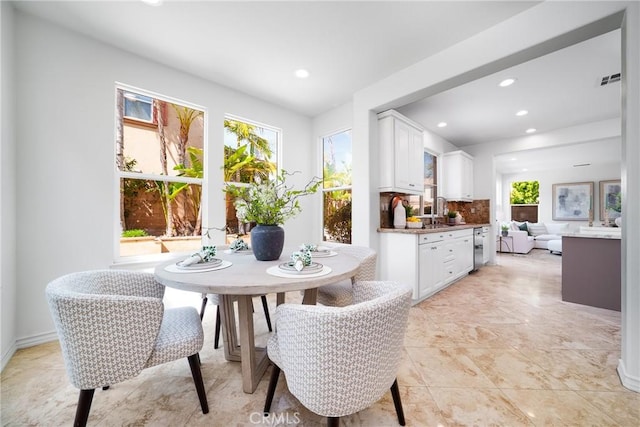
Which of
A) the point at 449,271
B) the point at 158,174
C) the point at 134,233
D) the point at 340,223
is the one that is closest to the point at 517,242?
the point at 449,271

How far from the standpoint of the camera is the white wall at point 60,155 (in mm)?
2035

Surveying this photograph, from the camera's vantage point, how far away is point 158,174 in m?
2.78

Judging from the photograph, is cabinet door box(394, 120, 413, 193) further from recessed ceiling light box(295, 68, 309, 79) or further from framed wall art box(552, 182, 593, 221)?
framed wall art box(552, 182, 593, 221)

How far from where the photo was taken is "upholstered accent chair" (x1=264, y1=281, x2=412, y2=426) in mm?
937

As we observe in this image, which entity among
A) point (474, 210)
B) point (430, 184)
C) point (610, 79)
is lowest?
point (474, 210)

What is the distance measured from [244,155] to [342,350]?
10.2ft

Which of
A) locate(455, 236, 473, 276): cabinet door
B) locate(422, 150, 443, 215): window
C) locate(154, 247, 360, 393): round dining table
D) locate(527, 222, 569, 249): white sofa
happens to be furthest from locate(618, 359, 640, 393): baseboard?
locate(527, 222, 569, 249): white sofa

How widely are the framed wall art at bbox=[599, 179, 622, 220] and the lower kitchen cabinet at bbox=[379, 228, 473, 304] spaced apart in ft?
23.1

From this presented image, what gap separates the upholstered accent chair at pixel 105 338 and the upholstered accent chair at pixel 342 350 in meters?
0.66

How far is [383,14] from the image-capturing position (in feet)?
6.62

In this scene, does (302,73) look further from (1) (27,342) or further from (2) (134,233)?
(1) (27,342)

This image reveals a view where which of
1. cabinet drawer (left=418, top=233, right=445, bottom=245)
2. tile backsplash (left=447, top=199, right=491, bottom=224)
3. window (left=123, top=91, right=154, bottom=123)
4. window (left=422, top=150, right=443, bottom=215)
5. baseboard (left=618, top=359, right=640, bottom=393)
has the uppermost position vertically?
window (left=123, top=91, right=154, bottom=123)

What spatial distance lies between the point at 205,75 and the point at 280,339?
10.1 ft

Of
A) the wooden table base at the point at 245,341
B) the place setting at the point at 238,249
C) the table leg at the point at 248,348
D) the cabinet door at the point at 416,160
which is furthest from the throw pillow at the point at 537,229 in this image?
the table leg at the point at 248,348
